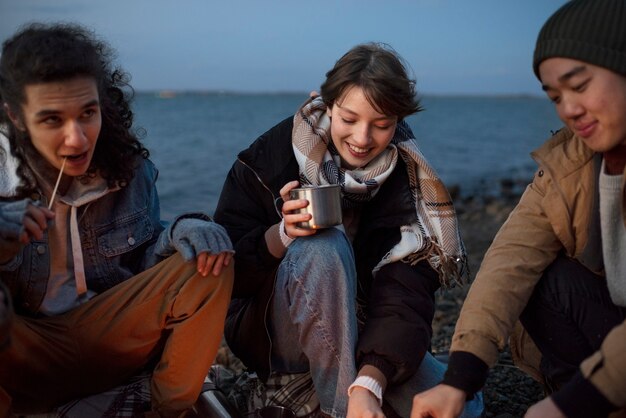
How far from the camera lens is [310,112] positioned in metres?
3.59

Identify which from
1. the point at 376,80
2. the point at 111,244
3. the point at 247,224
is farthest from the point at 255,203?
the point at 376,80

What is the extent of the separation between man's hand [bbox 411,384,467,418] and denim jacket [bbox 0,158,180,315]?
1348 mm

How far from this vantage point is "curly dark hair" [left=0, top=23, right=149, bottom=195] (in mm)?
3004

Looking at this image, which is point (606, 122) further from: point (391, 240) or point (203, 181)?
point (203, 181)

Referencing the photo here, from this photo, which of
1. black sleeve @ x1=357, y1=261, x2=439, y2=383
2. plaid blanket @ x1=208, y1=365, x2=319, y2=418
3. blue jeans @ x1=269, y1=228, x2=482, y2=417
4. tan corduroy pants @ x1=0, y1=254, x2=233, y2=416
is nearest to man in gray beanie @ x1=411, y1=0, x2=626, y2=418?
black sleeve @ x1=357, y1=261, x2=439, y2=383

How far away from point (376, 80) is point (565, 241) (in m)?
1.14

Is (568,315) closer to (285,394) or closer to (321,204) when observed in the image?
(321,204)

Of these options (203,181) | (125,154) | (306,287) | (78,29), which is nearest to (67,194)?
(125,154)

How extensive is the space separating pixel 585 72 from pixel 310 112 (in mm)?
1455

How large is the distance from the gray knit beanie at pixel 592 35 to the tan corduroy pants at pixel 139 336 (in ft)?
5.36

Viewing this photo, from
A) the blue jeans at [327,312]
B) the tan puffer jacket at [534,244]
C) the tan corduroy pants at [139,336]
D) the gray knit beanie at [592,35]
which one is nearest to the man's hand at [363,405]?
the blue jeans at [327,312]

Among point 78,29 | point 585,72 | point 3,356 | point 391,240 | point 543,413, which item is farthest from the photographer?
point 391,240

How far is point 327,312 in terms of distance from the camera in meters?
3.06

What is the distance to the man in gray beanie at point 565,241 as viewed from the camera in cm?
253
